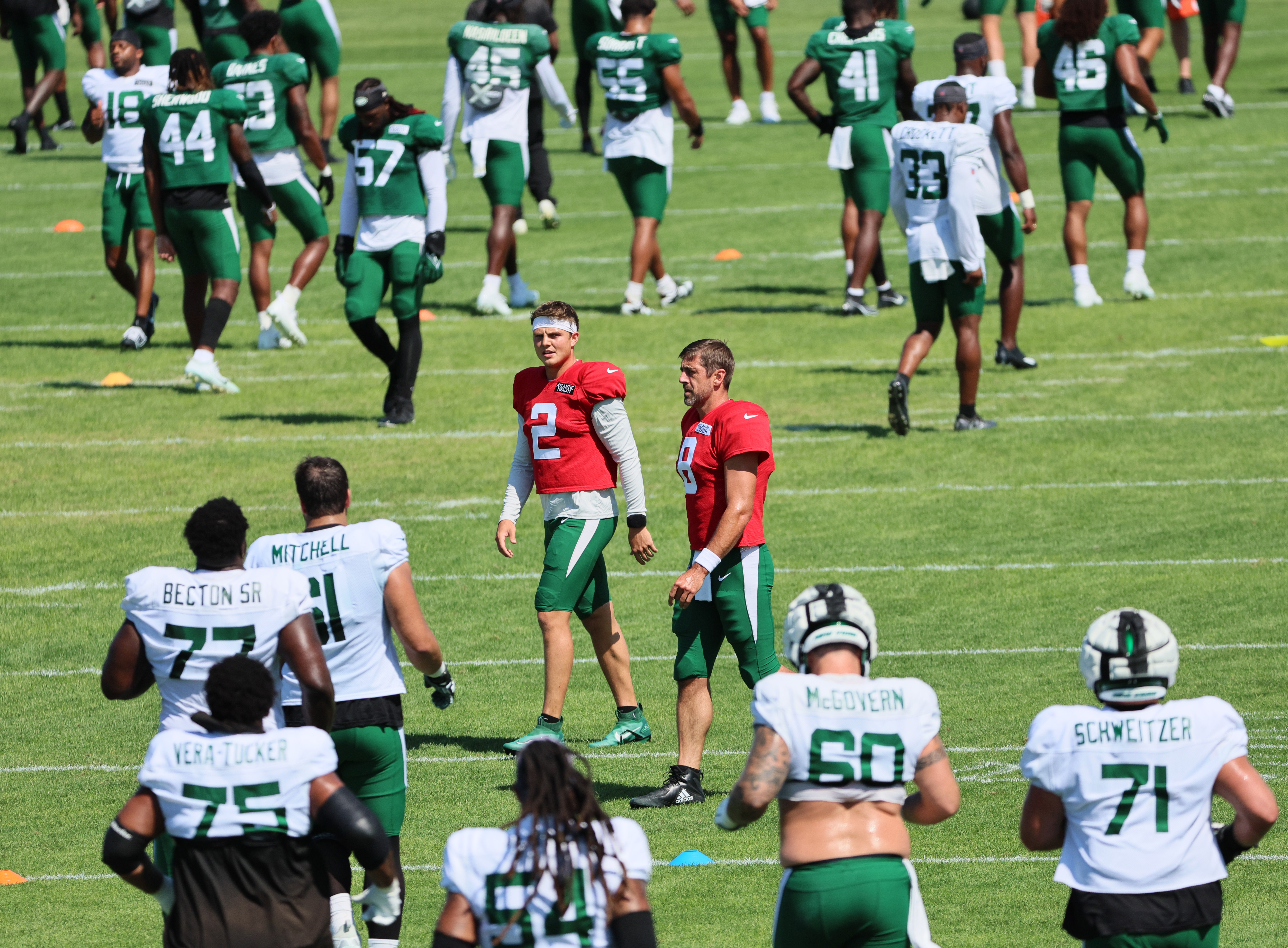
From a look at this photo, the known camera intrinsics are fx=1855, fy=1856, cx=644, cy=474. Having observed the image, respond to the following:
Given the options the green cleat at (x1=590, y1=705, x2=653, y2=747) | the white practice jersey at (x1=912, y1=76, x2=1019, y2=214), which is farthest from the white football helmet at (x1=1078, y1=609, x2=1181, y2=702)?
the white practice jersey at (x1=912, y1=76, x2=1019, y2=214)

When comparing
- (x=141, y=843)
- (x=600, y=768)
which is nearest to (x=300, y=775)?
(x=141, y=843)

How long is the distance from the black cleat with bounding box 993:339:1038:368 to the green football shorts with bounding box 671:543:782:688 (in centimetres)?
747

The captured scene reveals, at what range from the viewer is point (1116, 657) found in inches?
173

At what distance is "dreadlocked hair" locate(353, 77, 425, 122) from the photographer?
12.5m

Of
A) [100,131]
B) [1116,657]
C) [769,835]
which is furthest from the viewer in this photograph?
[100,131]

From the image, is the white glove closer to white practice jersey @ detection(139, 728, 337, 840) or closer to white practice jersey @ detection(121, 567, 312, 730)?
white practice jersey @ detection(139, 728, 337, 840)

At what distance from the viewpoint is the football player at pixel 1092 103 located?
15.1m

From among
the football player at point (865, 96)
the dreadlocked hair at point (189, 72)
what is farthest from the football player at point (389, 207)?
the football player at point (865, 96)

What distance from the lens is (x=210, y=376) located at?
44.7 feet

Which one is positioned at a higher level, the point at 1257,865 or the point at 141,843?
the point at 141,843

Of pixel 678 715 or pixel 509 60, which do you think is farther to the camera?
pixel 509 60

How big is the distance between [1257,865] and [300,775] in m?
3.79

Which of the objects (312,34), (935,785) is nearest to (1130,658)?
(935,785)

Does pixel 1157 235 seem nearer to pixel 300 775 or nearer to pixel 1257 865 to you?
pixel 1257 865
